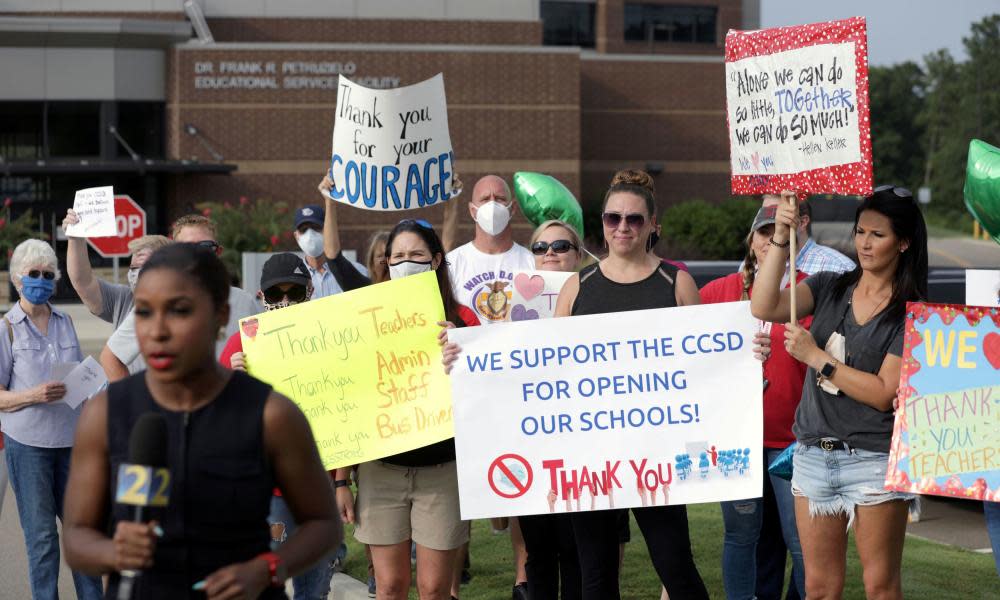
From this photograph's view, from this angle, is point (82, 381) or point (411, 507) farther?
point (82, 381)

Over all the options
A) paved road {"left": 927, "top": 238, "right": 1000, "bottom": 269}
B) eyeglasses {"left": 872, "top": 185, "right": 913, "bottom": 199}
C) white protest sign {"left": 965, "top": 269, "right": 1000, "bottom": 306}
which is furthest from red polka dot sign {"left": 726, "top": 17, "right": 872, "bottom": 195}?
paved road {"left": 927, "top": 238, "right": 1000, "bottom": 269}

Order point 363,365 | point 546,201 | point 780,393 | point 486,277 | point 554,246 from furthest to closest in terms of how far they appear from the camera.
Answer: point 546,201 < point 486,277 < point 554,246 < point 780,393 < point 363,365

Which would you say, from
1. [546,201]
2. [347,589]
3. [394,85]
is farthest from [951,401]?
[394,85]

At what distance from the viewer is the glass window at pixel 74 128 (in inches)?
1672

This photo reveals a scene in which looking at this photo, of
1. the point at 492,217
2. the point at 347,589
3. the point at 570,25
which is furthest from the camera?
the point at 570,25

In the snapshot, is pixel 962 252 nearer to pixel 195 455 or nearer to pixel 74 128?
pixel 74 128

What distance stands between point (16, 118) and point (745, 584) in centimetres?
4044

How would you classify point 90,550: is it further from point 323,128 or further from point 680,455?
point 323,128

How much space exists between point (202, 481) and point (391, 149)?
4.86 meters

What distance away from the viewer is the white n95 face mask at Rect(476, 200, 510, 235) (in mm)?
7410

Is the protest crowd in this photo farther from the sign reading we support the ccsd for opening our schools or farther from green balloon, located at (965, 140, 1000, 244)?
green balloon, located at (965, 140, 1000, 244)

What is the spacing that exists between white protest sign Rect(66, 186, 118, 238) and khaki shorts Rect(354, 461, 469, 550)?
281 centimetres

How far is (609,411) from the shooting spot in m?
5.75

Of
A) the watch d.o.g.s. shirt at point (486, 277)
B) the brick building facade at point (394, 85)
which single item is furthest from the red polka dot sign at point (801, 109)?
the brick building facade at point (394, 85)
